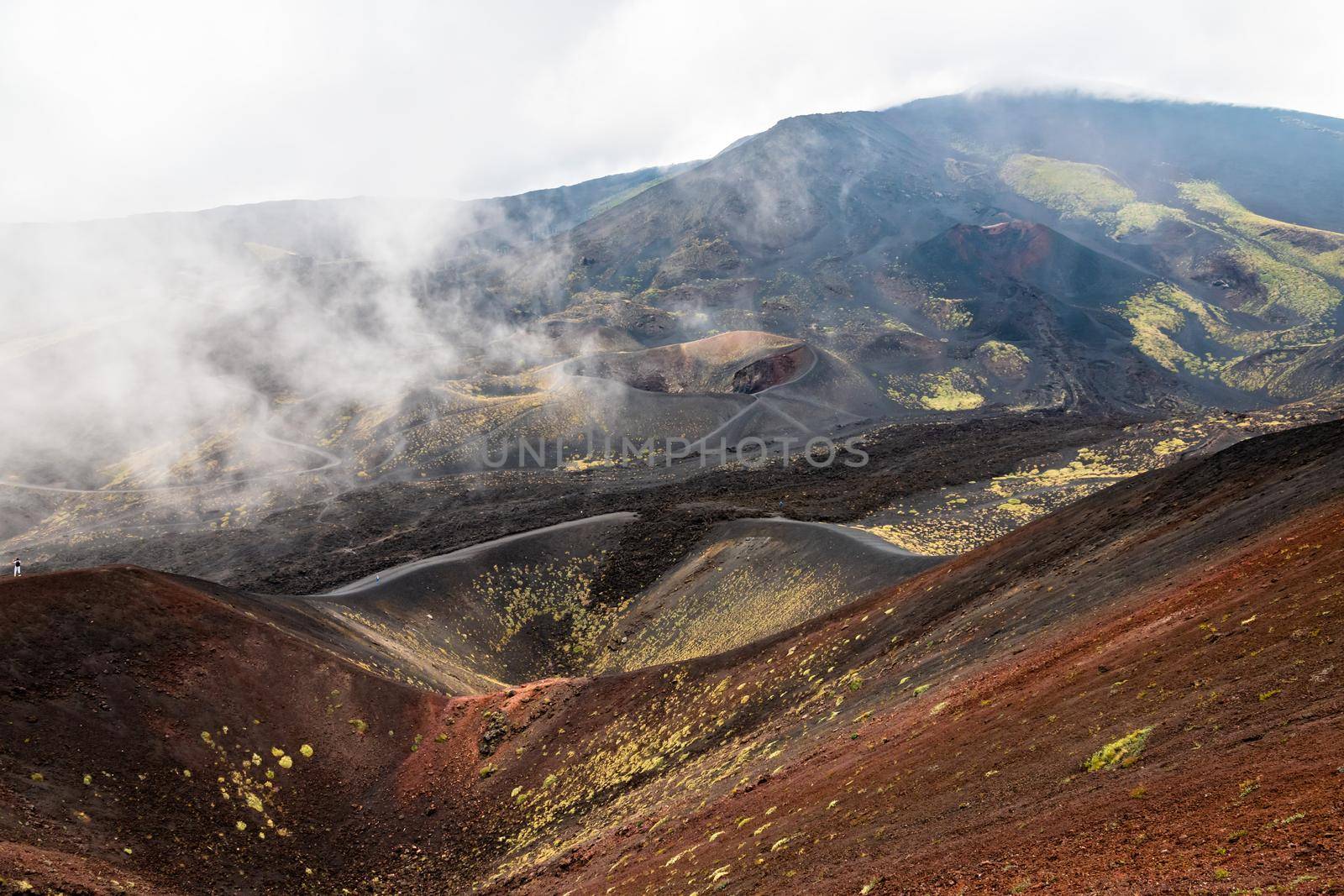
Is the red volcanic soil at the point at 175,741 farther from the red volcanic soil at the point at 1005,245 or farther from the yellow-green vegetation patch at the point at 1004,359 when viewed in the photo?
the red volcanic soil at the point at 1005,245

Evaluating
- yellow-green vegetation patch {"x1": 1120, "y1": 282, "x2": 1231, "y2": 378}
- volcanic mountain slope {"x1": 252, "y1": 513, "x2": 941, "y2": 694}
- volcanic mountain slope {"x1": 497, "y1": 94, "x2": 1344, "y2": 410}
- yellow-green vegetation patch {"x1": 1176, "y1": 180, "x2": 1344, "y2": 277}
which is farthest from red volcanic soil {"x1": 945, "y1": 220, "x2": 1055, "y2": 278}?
volcanic mountain slope {"x1": 252, "y1": 513, "x2": 941, "y2": 694}

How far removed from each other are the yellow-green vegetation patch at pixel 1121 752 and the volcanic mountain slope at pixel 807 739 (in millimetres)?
42

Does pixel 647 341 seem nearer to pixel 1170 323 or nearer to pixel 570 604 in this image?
pixel 1170 323

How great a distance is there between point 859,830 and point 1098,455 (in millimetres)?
58122

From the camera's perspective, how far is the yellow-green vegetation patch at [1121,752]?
10875 mm

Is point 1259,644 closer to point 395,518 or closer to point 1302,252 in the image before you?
point 395,518

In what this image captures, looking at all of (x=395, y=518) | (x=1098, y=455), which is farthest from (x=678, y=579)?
(x=1098, y=455)

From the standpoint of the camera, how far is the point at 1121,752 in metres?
11.1

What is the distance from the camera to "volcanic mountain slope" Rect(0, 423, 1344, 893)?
10.0m

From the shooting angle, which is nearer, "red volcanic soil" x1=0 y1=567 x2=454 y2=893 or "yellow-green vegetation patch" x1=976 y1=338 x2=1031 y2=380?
"red volcanic soil" x1=0 y1=567 x2=454 y2=893

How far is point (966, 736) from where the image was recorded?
1477cm

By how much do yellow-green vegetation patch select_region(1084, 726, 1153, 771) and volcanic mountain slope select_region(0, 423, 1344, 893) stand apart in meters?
0.04

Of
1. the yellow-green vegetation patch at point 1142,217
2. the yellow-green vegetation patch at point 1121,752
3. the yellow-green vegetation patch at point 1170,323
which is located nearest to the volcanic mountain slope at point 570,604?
the yellow-green vegetation patch at point 1121,752

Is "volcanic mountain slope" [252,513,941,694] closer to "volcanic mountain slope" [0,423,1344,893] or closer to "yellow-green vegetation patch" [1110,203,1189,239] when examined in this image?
"volcanic mountain slope" [0,423,1344,893]
